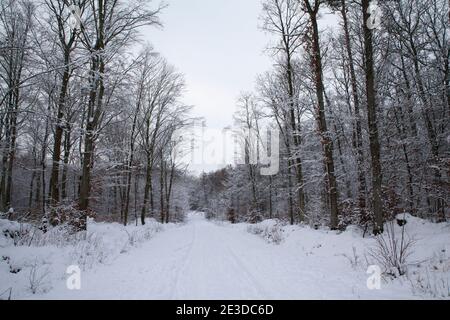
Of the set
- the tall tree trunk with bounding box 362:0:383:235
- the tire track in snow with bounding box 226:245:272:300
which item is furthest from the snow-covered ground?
the tall tree trunk with bounding box 362:0:383:235

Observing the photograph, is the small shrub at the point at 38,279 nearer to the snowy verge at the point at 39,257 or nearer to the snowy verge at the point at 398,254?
the snowy verge at the point at 39,257

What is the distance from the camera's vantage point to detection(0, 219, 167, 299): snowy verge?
5.14 meters

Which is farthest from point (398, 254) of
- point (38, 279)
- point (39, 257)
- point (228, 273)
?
point (39, 257)

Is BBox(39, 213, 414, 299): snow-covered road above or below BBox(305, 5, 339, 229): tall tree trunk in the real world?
below

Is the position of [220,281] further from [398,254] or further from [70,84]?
[70,84]

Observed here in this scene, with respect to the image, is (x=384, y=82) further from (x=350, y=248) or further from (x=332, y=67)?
(x=350, y=248)

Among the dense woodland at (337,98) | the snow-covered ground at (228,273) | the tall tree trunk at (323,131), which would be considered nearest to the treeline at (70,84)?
the dense woodland at (337,98)

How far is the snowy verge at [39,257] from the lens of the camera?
514 cm

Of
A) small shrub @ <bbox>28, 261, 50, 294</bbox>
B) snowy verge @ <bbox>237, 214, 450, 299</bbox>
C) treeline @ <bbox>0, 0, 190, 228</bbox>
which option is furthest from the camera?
treeline @ <bbox>0, 0, 190, 228</bbox>

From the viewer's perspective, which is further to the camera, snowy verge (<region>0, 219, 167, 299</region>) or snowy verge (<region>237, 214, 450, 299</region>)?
snowy verge (<region>237, 214, 450, 299</region>)

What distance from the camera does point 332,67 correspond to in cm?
1853

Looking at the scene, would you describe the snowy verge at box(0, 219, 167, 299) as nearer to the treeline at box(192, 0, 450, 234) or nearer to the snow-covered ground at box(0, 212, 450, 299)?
the snow-covered ground at box(0, 212, 450, 299)
